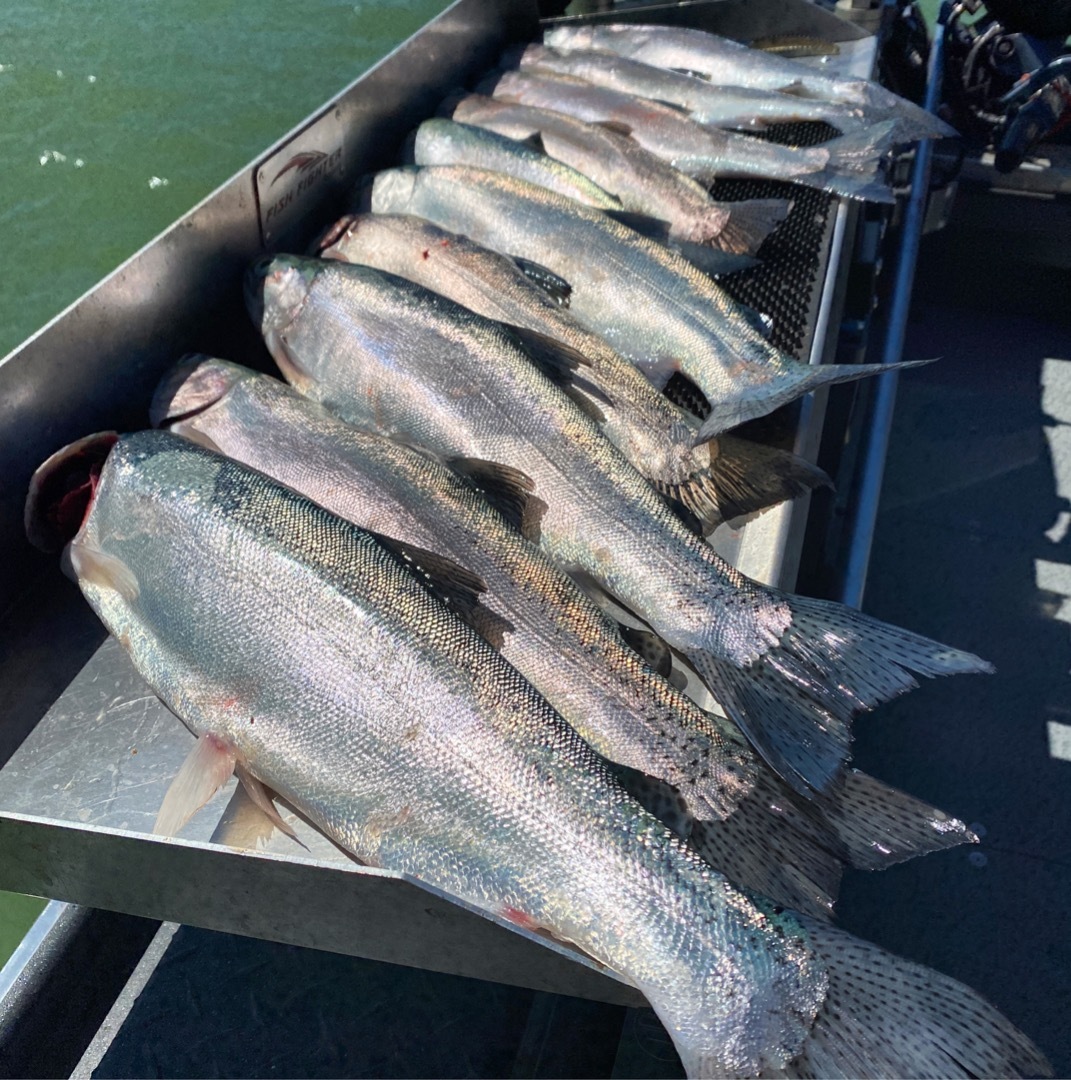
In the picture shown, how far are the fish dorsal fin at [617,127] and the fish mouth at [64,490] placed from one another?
239 centimetres

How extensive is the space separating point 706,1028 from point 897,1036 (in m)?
0.28

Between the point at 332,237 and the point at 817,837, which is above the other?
the point at 332,237

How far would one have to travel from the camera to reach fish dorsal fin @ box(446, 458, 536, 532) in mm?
2252

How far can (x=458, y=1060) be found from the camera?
7.90 feet

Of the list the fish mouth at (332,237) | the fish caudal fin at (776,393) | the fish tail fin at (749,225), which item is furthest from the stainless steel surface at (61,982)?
the fish tail fin at (749,225)

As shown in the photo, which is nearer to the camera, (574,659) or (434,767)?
(434,767)

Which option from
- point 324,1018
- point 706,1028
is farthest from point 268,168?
point 706,1028

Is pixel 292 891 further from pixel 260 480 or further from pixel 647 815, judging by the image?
pixel 260 480

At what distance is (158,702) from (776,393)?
1.69m

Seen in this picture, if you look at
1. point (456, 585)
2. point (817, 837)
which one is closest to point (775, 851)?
point (817, 837)

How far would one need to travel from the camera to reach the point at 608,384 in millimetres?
2559

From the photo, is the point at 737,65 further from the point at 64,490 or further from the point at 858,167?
the point at 64,490

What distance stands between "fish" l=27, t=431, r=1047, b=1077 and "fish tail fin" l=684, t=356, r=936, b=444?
0.94 metres

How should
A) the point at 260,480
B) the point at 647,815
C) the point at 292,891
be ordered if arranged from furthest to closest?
the point at 260,480
the point at 292,891
the point at 647,815
